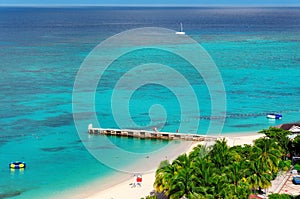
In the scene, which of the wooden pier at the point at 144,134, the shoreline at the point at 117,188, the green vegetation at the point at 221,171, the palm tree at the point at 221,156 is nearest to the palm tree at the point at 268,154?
the green vegetation at the point at 221,171

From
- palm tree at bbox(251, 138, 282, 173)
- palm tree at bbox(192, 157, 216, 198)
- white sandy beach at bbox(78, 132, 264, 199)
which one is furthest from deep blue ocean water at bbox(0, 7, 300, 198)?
palm tree at bbox(251, 138, 282, 173)

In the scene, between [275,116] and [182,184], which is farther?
[275,116]

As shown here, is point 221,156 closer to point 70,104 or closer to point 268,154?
point 268,154

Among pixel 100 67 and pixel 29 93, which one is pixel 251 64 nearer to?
pixel 100 67

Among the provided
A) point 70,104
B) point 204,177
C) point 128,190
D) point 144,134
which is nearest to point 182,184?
point 204,177

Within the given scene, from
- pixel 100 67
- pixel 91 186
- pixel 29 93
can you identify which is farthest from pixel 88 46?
pixel 91 186
